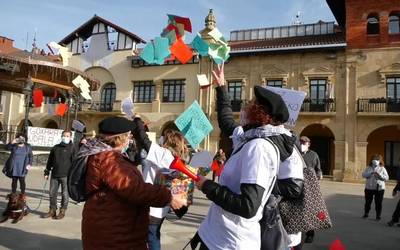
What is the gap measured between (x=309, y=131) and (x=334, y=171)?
4.03 m

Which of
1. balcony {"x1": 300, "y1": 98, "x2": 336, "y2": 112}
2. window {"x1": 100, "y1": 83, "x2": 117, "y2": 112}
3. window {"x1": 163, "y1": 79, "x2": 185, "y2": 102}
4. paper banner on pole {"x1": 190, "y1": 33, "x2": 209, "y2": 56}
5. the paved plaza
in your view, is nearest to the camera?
paper banner on pole {"x1": 190, "y1": 33, "x2": 209, "y2": 56}

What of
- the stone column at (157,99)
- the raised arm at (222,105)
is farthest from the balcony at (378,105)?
the raised arm at (222,105)

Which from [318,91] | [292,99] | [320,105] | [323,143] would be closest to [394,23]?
[318,91]

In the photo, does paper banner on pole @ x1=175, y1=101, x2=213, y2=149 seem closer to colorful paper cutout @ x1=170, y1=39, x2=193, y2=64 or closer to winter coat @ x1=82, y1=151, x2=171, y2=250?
colorful paper cutout @ x1=170, y1=39, x2=193, y2=64

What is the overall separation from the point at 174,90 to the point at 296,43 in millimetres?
9480

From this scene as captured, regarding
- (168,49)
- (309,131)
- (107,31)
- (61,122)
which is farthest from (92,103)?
(168,49)

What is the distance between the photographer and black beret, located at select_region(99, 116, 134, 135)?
292 cm

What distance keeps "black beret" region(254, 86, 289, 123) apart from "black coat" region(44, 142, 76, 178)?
22.5 feet

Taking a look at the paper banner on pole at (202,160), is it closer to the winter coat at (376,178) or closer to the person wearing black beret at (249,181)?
the person wearing black beret at (249,181)

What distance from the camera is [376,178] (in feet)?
34.0

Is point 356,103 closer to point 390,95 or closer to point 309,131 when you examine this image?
point 390,95

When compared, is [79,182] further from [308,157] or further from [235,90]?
[235,90]

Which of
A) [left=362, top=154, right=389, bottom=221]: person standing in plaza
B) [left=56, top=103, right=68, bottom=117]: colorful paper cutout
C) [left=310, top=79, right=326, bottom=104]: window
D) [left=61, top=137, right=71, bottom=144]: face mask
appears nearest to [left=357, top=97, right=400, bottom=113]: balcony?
[left=310, top=79, right=326, bottom=104]: window

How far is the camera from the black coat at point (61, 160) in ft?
27.6
